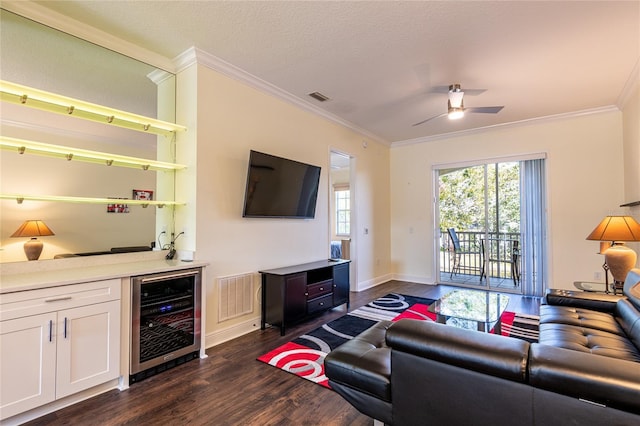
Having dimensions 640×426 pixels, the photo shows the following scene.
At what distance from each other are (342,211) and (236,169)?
5576mm

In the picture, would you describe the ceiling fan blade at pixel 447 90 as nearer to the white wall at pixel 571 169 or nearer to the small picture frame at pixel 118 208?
the white wall at pixel 571 169

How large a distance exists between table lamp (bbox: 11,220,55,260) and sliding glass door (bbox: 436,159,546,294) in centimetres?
581

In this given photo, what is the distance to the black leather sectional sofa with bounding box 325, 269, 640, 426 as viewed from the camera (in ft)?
3.60

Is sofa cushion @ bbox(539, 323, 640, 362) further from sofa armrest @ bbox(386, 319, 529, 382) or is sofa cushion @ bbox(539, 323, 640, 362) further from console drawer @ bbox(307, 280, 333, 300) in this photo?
console drawer @ bbox(307, 280, 333, 300)

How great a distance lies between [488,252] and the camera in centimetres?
553

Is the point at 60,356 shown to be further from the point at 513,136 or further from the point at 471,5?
the point at 513,136

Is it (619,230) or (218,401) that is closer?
(218,401)

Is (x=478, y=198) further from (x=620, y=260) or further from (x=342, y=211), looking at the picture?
(x=342, y=211)

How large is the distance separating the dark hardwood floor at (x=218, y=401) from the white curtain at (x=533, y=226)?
14.7 ft

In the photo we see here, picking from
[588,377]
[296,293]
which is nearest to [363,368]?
[588,377]

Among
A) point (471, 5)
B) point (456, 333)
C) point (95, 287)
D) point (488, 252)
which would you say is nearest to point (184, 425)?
point (95, 287)

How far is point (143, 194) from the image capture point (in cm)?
305

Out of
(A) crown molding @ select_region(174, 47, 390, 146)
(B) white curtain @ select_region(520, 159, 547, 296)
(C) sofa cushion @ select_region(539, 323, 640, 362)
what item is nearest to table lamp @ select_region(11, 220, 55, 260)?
(A) crown molding @ select_region(174, 47, 390, 146)

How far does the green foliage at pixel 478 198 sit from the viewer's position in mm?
5289
